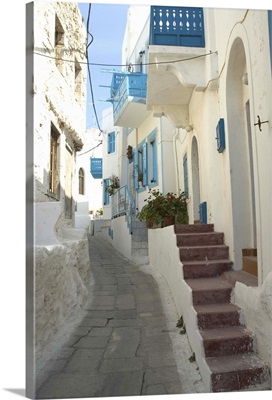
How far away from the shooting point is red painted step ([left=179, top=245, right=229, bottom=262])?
14.9ft

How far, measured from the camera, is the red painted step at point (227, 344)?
3.02 m

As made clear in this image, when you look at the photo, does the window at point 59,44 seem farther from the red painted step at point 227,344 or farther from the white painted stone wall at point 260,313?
the red painted step at point 227,344

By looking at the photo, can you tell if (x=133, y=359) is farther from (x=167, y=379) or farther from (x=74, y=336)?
(x=74, y=336)

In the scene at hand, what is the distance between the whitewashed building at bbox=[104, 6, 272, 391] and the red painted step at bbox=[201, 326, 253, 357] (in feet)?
A: 0.03

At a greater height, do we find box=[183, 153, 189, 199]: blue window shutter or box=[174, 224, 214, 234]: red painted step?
box=[183, 153, 189, 199]: blue window shutter

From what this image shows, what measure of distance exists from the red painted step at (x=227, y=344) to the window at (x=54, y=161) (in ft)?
12.7

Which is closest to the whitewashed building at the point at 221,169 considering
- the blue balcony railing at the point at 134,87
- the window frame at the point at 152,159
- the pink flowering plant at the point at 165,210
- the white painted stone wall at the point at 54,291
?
the pink flowering plant at the point at 165,210

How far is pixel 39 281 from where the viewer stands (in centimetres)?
344

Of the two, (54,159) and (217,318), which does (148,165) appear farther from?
(217,318)

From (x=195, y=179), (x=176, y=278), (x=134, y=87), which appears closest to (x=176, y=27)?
(x=195, y=179)

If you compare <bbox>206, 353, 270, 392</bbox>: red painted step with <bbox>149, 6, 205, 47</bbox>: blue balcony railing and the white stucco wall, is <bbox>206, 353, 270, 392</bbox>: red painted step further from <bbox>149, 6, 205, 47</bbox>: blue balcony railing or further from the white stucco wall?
<bbox>149, 6, 205, 47</bbox>: blue balcony railing

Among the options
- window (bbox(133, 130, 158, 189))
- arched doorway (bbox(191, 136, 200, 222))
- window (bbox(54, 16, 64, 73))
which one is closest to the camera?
window (bbox(54, 16, 64, 73))

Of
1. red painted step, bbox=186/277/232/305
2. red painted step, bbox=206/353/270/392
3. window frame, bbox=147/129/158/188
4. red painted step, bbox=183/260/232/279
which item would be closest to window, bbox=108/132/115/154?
window frame, bbox=147/129/158/188

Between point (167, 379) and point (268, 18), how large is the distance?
350 cm
